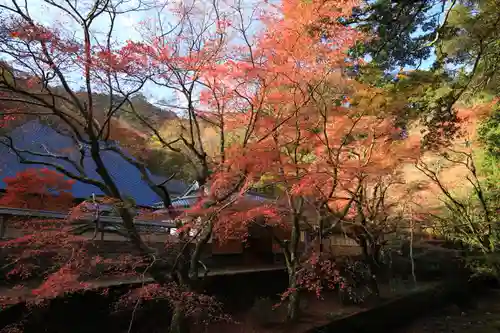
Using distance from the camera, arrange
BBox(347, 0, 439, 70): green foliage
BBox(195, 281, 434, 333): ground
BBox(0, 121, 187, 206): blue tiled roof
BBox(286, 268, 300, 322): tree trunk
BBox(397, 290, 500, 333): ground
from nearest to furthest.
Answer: BBox(347, 0, 439, 70): green foliage
BBox(195, 281, 434, 333): ground
BBox(286, 268, 300, 322): tree trunk
BBox(397, 290, 500, 333): ground
BBox(0, 121, 187, 206): blue tiled roof

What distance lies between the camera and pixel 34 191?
1108 centimetres

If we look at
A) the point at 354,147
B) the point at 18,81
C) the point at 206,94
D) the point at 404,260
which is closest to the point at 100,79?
the point at 18,81

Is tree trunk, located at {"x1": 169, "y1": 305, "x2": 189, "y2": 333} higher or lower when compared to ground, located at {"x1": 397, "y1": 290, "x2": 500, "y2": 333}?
higher

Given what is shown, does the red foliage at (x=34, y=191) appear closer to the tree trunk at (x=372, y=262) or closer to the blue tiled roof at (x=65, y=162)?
the blue tiled roof at (x=65, y=162)

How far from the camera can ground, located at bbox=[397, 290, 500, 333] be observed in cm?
1053

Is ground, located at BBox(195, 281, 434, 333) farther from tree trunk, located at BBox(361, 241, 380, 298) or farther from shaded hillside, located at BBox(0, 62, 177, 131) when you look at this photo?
shaded hillside, located at BBox(0, 62, 177, 131)

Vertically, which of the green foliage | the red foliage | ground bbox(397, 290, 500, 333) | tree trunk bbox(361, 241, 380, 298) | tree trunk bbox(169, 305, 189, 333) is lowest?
ground bbox(397, 290, 500, 333)

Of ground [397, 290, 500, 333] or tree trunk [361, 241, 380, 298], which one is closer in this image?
ground [397, 290, 500, 333]

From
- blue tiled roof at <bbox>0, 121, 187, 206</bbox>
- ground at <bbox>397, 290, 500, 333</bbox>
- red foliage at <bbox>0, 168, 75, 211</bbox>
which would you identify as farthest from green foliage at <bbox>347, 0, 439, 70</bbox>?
blue tiled roof at <bbox>0, 121, 187, 206</bbox>

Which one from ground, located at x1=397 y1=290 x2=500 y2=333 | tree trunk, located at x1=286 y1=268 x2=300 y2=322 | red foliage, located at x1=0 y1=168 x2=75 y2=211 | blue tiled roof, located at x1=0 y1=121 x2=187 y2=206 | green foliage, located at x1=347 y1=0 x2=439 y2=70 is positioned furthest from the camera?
blue tiled roof, located at x1=0 y1=121 x2=187 y2=206

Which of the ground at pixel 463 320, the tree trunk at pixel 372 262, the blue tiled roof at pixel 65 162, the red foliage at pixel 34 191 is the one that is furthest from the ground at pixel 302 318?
the blue tiled roof at pixel 65 162

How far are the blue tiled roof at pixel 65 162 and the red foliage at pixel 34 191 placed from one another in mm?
2002

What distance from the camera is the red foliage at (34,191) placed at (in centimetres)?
1071

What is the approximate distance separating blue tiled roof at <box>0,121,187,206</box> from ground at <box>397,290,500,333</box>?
1211 cm
